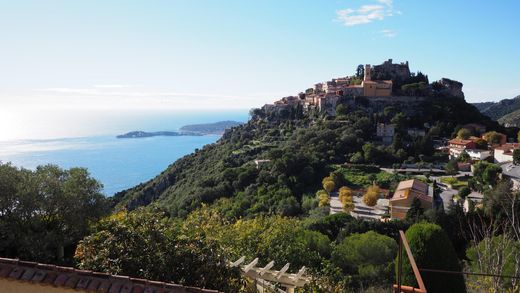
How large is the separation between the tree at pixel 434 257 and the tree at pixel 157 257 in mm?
4886

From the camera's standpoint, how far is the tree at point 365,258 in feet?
47.3

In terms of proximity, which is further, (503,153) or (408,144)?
(408,144)

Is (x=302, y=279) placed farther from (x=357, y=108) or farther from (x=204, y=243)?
(x=357, y=108)

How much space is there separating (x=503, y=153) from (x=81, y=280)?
1687 inches

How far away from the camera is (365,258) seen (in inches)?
609

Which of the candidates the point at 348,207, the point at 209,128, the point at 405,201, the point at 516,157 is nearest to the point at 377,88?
the point at 516,157

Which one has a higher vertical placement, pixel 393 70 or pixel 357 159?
pixel 393 70

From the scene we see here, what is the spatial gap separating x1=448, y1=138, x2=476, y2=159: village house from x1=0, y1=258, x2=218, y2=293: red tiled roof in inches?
1689

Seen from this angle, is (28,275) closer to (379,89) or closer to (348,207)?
(348,207)

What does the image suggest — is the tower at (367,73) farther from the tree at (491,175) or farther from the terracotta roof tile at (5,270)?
the terracotta roof tile at (5,270)

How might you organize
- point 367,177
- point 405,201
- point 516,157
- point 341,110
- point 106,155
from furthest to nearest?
point 106,155
point 341,110
point 367,177
point 516,157
point 405,201

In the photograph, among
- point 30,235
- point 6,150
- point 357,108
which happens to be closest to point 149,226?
point 30,235

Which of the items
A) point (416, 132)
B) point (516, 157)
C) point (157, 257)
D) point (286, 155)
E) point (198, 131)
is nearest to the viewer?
point (157, 257)

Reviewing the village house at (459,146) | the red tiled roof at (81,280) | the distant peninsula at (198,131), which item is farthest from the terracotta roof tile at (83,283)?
the distant peninsula at (198,131)
